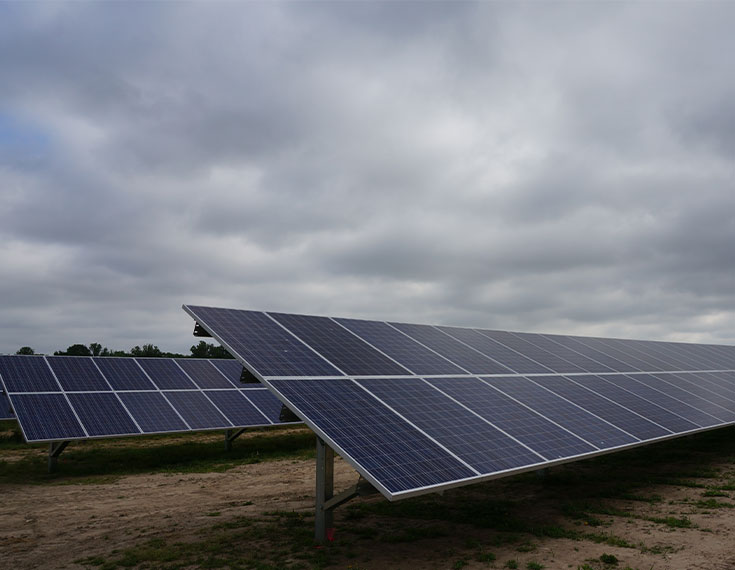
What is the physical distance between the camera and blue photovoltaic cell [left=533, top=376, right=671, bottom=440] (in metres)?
15.1

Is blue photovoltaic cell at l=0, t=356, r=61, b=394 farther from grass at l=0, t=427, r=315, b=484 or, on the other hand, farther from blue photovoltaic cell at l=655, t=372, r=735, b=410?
blue photovoltaic cell at l=655, t=372, r=735, b=410

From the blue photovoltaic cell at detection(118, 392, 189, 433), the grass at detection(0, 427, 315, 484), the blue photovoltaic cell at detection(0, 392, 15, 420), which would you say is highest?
the blue photovoltaic cell at detection(118, 392, 189, 433)

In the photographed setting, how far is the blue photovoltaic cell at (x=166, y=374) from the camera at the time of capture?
2589 cm

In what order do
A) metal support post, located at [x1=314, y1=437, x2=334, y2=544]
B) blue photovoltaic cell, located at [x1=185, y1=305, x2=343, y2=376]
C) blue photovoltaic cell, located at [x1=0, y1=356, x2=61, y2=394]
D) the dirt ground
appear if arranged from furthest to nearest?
blue photovoltaic cell, located at [x1=0, y1=356, x2=61, y2=394], blue photovoltaic cell, located at [x1=185, y1=305, x2=343, y2=376], metal support post, located at [x1=314, y1=437, x2=334, y2=544], the dirt ground

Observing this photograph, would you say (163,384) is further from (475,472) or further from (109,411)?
(475,472)

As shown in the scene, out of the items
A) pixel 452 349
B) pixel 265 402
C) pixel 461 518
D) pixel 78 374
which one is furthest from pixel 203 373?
pixel 461 518

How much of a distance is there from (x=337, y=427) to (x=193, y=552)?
459 centimetres

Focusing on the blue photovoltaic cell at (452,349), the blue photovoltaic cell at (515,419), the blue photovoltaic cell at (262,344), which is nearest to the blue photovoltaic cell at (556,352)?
the blue photovoltaic cell at (452,349)

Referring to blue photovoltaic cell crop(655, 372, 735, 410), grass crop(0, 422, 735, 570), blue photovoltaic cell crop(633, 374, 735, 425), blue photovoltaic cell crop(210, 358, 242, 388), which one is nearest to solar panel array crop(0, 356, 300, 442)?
blue photovoltaic cell crop(210, 358, 242, 388)

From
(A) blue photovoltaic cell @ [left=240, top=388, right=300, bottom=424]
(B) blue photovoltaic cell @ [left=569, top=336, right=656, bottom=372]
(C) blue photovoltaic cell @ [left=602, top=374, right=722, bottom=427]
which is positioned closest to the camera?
(C) blue photovoltaic cell @ [left=602, top=374, right=722, bottom=427]

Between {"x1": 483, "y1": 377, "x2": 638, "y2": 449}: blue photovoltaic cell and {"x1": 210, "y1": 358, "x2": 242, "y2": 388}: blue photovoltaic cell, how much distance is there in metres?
16.9

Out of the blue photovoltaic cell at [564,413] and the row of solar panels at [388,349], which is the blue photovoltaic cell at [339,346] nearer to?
the row of solar panels at [388,349]

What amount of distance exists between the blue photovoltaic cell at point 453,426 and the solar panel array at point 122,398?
12993 mm

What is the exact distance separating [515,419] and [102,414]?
16579mm
